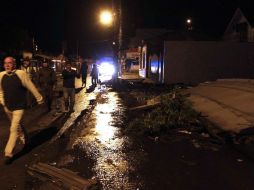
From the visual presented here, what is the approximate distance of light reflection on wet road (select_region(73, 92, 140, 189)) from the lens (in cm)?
591

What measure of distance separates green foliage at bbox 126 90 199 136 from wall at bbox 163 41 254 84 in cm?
1435

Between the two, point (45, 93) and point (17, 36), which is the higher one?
point (17, 36)

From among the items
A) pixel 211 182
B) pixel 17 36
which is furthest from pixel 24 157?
pixel 17 36

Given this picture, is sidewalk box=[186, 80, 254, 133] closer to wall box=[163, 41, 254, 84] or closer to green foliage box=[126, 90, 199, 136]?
green foliage box=[126, 90, 199, 136]

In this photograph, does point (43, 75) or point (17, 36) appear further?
point (17, 36)

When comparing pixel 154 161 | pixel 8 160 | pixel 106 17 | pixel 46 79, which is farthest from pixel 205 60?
pixel 8 160

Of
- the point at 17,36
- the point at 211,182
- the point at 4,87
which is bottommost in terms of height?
the point at 211,182

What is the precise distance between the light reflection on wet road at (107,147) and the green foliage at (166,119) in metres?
0.57

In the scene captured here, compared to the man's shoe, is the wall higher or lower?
higher

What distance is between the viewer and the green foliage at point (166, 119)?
30.9 feet

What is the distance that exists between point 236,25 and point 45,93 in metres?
29.5

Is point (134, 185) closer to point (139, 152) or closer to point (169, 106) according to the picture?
point (139, 152)

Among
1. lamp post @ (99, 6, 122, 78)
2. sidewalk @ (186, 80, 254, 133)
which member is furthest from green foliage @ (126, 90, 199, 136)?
lamp post @ (99, 6, 122, 78)

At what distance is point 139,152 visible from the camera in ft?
25.1
